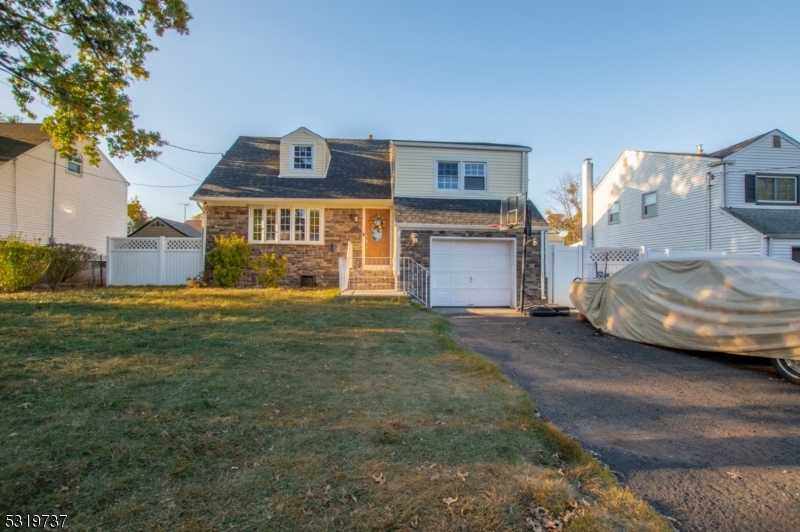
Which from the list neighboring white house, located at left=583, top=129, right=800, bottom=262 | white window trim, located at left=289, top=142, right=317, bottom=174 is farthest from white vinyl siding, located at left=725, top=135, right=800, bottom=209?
white window trim, located at left=289, top=142, right=317, bottom=174

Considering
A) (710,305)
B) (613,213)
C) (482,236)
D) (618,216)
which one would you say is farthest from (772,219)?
(710,305)

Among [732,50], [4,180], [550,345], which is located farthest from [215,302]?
[732,50]

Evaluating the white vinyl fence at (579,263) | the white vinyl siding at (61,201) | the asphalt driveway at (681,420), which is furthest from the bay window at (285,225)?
the asphalt driveway at (681,420)

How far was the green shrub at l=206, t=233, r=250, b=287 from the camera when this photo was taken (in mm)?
13188

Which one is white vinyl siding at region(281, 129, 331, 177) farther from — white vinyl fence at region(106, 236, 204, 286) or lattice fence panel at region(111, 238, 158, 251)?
lattice fence panel at region(111, 238, 158, 251)

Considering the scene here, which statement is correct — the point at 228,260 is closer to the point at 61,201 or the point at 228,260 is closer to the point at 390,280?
the point at 390,280

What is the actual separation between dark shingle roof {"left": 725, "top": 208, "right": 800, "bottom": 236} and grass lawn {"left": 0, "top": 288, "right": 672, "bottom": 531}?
→ 1542 centimetres

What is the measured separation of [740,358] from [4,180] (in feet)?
76.6

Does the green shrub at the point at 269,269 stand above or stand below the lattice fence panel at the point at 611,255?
below

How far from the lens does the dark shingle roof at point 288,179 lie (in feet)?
46.6

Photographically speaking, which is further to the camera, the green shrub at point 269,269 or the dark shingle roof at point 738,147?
the dark shingle roof at point 738,147

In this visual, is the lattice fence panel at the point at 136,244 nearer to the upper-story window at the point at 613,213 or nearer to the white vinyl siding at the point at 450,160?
the white vinyl siding at the point at 450,160

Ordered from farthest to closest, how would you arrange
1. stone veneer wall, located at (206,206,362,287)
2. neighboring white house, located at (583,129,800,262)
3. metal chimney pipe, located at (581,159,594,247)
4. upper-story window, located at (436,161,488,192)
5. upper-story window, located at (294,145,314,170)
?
metal chimney pipe, located at (581,159,594,247), upper-story window, located at (294,145,314,170), neighboring white house, located at (583,129,800,262), upper-story window, located at (436,161,488,192), stone veneer wall, located at (206,206,362,287)

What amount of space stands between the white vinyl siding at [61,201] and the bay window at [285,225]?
7717mm
